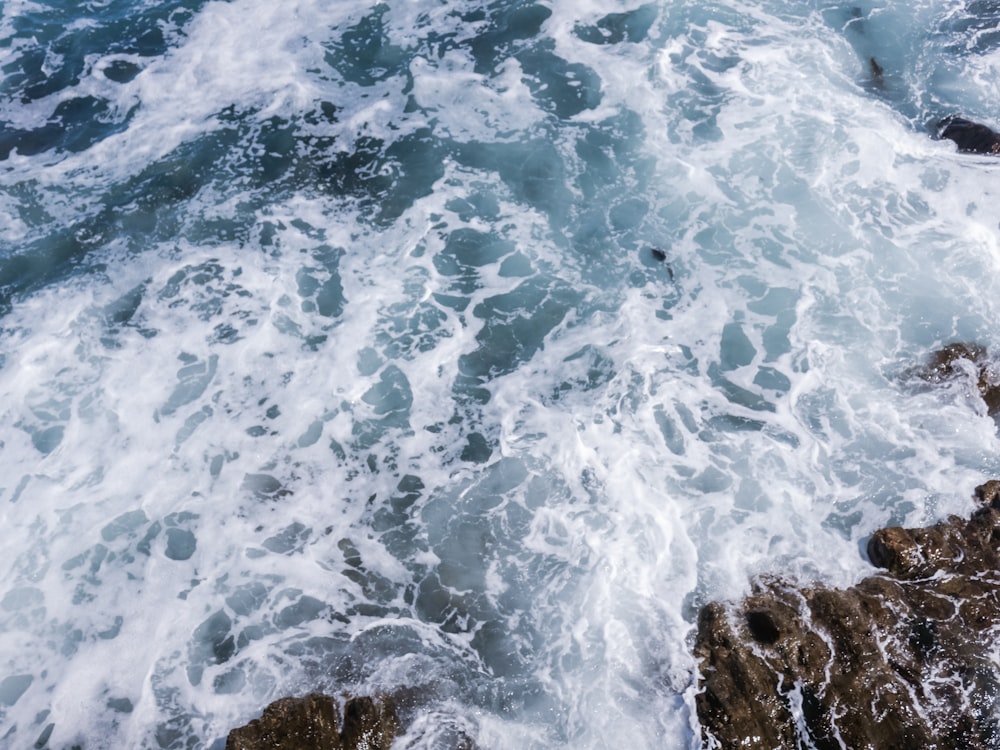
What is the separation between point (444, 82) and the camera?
50.4ft

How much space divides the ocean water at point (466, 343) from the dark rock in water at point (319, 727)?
33 centimetres

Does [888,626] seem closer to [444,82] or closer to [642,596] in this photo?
[642,596]

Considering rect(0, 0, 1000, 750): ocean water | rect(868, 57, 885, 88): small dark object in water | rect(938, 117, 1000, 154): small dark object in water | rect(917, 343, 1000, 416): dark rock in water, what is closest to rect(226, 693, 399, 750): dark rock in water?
rect(0, 0, 1000, 750): ocean water

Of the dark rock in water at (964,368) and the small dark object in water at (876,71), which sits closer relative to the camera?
the dark rock in water at (964,368)

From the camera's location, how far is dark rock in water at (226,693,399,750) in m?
7.29

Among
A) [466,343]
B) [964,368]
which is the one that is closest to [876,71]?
[964,368]

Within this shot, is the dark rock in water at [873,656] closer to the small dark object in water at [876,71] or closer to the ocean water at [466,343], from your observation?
the ocean water at [466,343]

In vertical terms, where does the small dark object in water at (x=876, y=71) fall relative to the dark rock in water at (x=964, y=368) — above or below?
above

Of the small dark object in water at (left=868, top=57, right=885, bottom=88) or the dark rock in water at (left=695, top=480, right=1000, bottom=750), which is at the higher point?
the small dark object in water at (left=868, top=57, right=885, bottom=88)

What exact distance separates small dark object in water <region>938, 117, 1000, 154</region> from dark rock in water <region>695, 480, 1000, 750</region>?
8.25 m

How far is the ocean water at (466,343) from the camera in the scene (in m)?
8.36

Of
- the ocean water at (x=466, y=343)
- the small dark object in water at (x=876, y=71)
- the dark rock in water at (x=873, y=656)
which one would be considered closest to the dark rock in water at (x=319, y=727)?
the ocean water at (x=466, y=343)

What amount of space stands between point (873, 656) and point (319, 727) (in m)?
6.05

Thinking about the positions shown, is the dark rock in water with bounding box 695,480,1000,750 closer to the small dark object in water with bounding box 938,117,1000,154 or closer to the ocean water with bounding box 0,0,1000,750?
the ocean water with bounding box 0,0,1000,750
